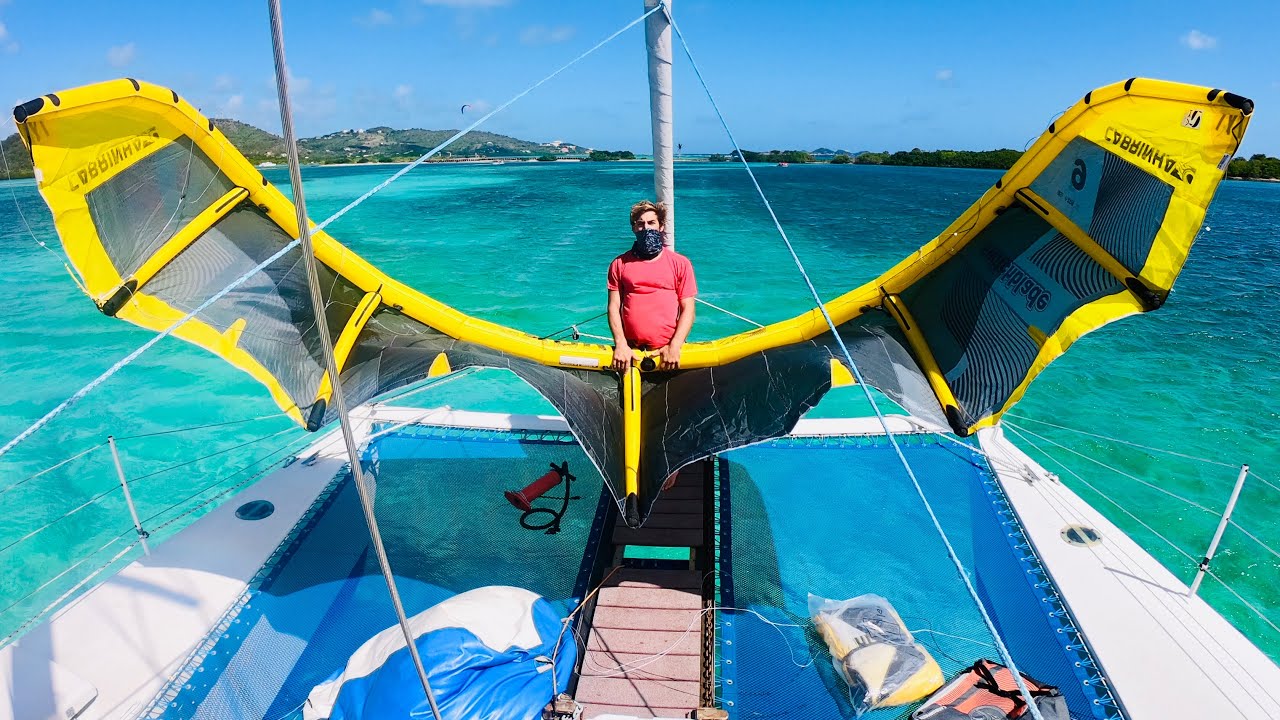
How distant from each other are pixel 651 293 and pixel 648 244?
0.23m

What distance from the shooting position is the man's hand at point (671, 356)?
9.70ft

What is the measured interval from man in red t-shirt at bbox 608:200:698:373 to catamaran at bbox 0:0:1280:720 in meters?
0.16

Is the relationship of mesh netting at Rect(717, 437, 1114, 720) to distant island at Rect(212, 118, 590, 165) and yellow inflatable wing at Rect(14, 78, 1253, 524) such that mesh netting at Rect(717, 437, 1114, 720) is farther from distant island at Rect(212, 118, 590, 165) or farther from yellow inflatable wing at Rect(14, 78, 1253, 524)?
distant island at Rect(212, 118, 590, 165)

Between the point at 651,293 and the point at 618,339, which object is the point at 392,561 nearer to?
the point at 618,339

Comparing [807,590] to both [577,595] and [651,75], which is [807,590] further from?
[651,75]

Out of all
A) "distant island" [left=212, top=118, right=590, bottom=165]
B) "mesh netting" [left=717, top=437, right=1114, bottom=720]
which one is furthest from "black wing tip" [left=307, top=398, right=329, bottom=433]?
"mesh netting" [left=717, top=437, right=1114, bottom=720]

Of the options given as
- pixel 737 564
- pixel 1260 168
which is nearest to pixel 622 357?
pixel 737 564

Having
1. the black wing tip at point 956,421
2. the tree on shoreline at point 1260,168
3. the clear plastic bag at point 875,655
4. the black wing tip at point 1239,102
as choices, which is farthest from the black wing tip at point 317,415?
the tree on shoreline at point 1260,168

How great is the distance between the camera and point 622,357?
291 centimetres

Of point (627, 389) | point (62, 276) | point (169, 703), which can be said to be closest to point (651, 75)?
point (627, 389)

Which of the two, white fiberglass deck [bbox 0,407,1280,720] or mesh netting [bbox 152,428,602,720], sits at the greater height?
white fiberglass deck [bbox 0,407,1280,720]

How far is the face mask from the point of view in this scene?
3.00 meters

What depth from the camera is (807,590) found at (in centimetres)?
296

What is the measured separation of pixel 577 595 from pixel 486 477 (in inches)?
46.8
